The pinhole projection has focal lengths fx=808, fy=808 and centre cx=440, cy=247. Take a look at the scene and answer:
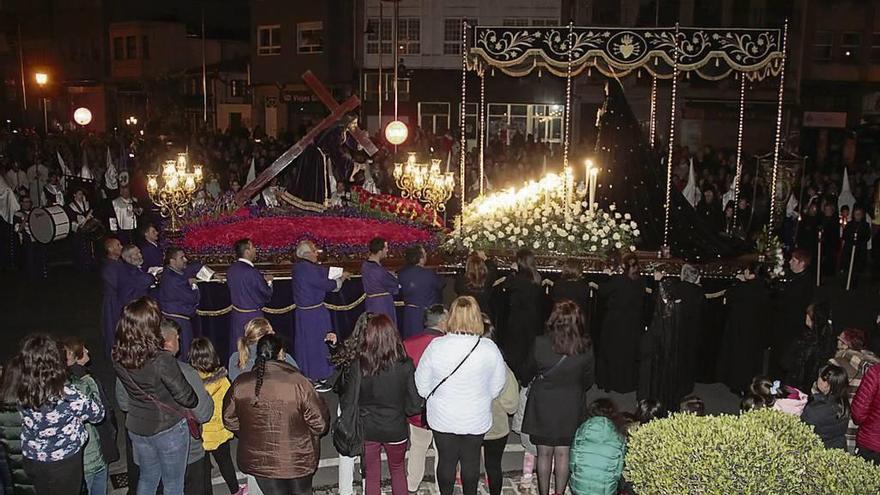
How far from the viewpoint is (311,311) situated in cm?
984

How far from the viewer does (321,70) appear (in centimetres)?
3509

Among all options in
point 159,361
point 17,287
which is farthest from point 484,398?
point 17,287

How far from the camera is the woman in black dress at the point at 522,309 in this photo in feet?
31.2

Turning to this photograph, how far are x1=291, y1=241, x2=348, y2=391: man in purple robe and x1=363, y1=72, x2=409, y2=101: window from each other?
81.2ft

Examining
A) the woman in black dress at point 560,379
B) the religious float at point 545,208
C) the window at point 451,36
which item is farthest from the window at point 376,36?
the woman in black dress at point 560,379

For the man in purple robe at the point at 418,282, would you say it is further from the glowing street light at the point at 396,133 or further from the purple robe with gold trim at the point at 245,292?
the glowing street light at the point at 396,133

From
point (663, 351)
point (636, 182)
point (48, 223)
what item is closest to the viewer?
point (663, 351)

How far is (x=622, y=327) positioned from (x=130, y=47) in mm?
42322

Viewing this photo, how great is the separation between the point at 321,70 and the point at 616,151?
2486cm

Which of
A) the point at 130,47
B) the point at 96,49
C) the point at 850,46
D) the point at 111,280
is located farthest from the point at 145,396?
the point at 96,49

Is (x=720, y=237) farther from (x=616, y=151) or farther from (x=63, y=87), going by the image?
(x=63, y=87)

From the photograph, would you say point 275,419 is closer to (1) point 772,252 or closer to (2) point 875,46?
(1) point 772,252

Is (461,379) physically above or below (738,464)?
below

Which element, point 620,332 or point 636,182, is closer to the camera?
point 620,332
